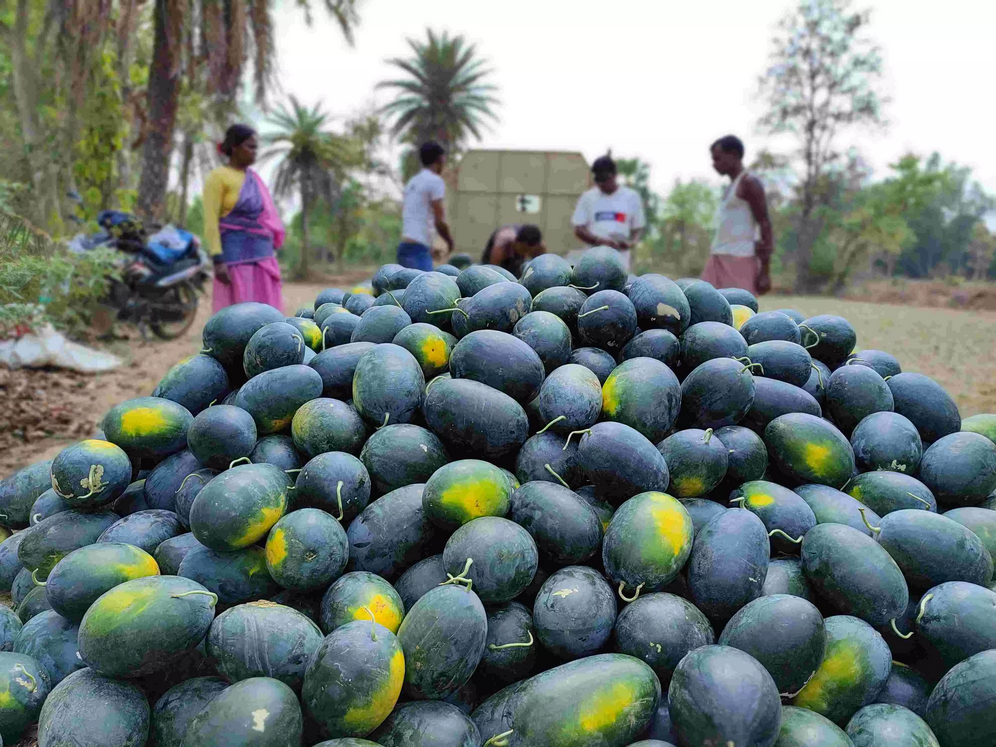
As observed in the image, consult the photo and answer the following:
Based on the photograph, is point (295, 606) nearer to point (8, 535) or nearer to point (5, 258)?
point (8, 535)

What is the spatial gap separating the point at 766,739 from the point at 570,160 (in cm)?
1718

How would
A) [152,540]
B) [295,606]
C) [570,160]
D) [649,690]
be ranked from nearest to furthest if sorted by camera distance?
1. [649,690]
2. [295,606]
3. [152,540]
4. [570,160]

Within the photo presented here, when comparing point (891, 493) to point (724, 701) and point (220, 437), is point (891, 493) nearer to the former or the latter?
point (724, 701)

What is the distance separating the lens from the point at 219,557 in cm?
163

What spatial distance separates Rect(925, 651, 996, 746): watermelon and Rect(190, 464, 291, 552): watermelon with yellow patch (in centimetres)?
150

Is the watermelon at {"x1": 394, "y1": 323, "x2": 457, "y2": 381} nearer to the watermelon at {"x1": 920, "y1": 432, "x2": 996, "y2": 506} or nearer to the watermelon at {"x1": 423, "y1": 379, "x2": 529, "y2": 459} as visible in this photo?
the watermelon at {"x1": 423, "y1": 379, "x2": 529, "y2": 459}

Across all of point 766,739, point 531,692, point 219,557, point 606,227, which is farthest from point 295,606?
point 606,227

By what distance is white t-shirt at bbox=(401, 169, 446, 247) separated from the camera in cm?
638

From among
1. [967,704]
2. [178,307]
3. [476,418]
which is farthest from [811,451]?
[178,307]

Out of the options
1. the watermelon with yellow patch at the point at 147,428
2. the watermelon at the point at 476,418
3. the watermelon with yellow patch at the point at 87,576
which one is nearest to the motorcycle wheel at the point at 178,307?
the watermelon with yellow patch at the point at 147,428

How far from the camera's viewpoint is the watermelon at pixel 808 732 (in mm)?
1251

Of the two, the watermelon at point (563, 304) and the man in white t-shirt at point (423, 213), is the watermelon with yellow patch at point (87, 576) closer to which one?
the watermelon at point (563, 304)

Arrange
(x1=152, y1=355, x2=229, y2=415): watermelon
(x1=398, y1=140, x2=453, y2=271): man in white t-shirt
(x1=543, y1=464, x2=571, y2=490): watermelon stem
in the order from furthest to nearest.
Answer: (x1=398, y1=140, x2=453, y2=271): man in white t-shirt, (x1=152, y1=355, x2=229, y2=415): watermelon, (x1=543, y1=464, x2=571, y2=490): watermelon stem

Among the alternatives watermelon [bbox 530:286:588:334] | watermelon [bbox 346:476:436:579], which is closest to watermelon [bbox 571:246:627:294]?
watermelon [bbox 530:286:588:334]
